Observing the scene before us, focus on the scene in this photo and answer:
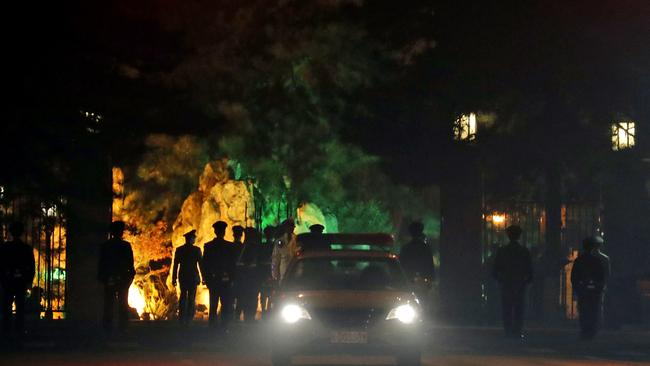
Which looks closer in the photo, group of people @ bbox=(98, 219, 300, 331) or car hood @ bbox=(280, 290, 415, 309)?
car hood @ bbox=(280, 290, 415, 309)

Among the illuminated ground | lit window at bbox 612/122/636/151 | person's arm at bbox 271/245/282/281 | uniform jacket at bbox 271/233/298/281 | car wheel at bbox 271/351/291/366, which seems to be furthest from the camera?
lit window at bbox 612/122/636/151

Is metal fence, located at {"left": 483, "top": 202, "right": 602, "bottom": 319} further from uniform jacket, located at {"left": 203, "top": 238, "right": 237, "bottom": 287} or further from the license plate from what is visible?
the license plate

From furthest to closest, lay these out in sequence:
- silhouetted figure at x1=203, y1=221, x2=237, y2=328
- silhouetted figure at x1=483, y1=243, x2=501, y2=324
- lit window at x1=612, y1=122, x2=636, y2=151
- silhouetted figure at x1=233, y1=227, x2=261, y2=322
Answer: silhouetted figure at x1=483, y1=243, x2=501, y2=324 < lit window at x1=612, y1=122, x2=636, y2=151 < silhouetted figure at x1=233, y1=227, x2=261, y2=322 < silhouetted figure at x1=203, y1=221, x2=237, y2=328

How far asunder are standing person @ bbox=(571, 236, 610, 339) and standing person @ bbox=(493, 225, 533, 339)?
0.93 meters

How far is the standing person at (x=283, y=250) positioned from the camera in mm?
26569

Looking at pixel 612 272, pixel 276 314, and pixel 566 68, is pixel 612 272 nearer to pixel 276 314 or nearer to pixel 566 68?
pixel 566 68

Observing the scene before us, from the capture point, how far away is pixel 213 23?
55.0m

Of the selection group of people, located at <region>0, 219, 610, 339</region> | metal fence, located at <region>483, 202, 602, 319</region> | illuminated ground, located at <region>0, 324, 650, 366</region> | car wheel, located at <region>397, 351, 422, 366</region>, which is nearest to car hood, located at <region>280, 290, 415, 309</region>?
car wheel, located at <region>397, 351, 422, 366</region>

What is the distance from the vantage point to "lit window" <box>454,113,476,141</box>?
31.5m

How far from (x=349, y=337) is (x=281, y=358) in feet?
3.28

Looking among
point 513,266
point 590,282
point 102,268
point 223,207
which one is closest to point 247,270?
point 102,268

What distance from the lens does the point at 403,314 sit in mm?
19750

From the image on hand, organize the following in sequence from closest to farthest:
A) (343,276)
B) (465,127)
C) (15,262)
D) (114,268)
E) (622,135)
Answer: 1. (343,276)
2. (15,262)
3. (114,268)
4. (465,127)
5. (622,135)

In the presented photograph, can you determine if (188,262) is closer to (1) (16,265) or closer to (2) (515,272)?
(1) (16,265)
